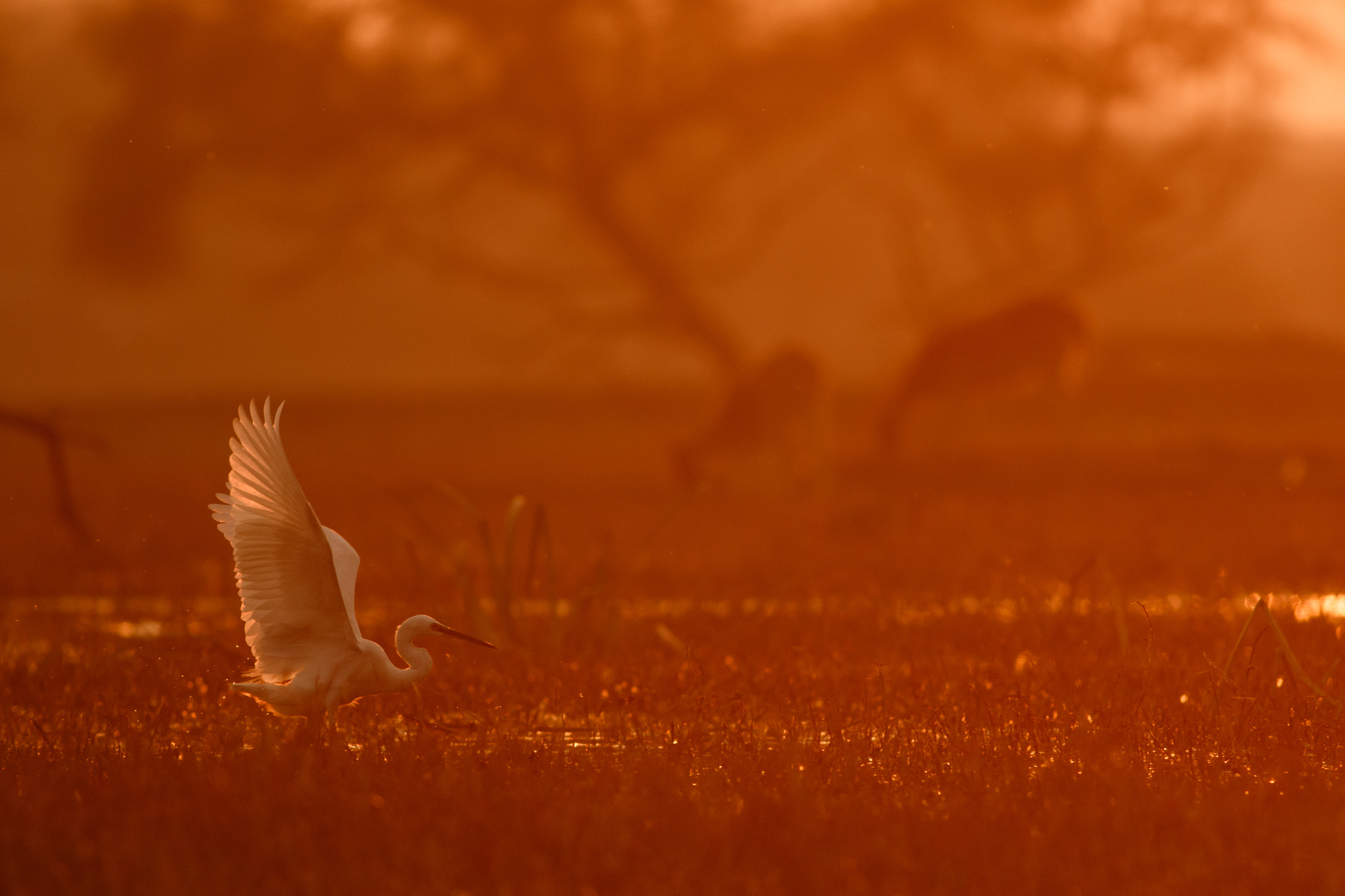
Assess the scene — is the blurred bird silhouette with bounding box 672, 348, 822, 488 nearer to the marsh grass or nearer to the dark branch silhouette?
the marsh grass

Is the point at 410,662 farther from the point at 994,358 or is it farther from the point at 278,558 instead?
the point at 994,358

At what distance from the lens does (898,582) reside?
818 centimetres

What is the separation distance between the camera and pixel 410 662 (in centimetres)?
435

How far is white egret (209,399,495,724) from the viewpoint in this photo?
4.18 m

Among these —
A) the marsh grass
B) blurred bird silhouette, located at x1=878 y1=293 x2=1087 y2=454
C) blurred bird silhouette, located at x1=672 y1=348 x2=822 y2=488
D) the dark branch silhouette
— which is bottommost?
the marsh grass

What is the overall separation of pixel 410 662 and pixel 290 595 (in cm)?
37

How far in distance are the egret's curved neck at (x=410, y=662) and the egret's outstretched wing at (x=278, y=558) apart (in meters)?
0.15

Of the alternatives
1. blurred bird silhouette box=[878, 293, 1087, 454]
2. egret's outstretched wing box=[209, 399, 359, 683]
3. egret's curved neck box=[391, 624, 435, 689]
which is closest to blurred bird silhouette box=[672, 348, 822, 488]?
blurred bird silhouette box=[878, 293, 1087, 454]

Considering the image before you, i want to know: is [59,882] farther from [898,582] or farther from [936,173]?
[936,173]

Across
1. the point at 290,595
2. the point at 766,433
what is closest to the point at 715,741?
the point at 290,595

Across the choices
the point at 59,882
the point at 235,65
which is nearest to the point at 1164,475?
the point at 235,65

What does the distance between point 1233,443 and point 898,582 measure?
10793mm

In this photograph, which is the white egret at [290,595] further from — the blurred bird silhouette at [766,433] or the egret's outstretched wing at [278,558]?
the blurred bird silhouette at [766,433]

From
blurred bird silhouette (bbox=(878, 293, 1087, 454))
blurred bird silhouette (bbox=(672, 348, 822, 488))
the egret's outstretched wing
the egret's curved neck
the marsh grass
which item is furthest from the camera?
blurred bird silhouette (bbox=(878, 293, 1087, 454))
